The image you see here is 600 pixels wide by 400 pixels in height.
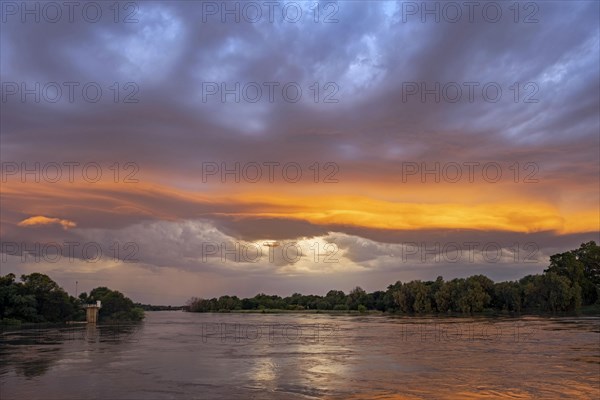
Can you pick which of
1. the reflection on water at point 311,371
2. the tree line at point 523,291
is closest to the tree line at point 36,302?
the reflection on water at point 311,371

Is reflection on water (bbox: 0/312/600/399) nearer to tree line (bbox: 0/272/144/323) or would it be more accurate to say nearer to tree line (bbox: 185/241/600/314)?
tree line (bbox: 0/272/144/323)

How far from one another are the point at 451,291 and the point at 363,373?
4378 inches

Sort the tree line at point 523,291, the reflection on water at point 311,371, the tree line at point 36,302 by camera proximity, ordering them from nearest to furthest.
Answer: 1. the reflection on water at point 311,371
2. the tree line at point 36,302
3. the tree line at point 523,291

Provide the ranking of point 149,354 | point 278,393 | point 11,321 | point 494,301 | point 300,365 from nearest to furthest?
point 278,393
point 300,365
point 149,354
point 11,321
point 494,301

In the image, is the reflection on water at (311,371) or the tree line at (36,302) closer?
the reflection on water at (311,371)

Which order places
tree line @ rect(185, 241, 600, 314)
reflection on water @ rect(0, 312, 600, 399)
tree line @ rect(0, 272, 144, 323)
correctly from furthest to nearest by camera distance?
tree line @ rect(185, 241, 600, 314) → tree line @ rect(0, 272, 144, 323) → reflection on water @ rect(0, 312, 600, 399)

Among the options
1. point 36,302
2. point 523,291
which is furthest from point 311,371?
point 523,291

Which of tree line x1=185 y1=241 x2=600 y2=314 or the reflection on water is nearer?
the reflection on water

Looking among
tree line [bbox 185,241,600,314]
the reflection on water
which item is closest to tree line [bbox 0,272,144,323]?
the reflection on water

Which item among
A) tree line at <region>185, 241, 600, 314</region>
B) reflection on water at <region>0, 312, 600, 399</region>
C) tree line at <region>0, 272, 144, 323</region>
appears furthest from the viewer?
tree line at <region>185, 241, 600, 314</region>

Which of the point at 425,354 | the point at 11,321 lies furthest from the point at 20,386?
the point at 11,321

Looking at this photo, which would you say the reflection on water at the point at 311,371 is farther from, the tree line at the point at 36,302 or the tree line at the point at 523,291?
the tree line at the point at 523,291

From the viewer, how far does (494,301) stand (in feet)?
433

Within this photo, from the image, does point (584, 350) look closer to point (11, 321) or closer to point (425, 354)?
point (425, 354)
